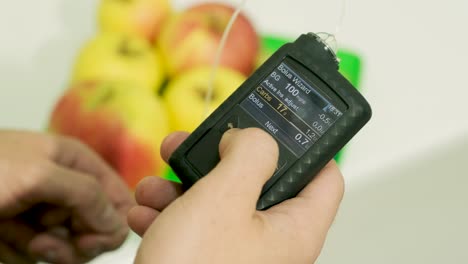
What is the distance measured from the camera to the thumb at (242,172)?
1.13 ft

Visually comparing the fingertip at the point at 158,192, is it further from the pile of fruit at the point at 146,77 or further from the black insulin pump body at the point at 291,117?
the pile of fruit at the point at 146,77

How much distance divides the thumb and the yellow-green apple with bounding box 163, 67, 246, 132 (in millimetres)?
310

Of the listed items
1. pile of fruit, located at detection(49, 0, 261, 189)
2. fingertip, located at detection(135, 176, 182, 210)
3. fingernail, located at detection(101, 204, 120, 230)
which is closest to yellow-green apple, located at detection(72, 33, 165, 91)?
pile of fruit, located at detection(49, 0, 261, 189)

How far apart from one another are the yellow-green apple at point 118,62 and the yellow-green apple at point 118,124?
3 cm

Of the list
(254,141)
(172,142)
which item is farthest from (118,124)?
(254,141)

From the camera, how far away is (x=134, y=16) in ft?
2.54

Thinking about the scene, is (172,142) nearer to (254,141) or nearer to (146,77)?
(254,141)

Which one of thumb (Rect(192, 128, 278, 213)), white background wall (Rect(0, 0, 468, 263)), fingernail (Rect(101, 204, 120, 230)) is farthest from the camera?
white background wall (Rect(0, 0, 468, 263))

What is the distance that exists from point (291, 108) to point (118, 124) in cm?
31

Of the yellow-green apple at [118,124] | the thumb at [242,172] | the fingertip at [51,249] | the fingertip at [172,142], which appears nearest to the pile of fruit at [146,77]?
the yellow-green apple at [118,124]

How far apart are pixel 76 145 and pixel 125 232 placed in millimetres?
115

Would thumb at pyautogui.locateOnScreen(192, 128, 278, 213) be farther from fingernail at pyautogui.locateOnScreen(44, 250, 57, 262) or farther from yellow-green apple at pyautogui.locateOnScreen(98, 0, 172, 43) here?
yellow-green apple at pyautogui.locateOnScreen(98, 0, 172, 43)

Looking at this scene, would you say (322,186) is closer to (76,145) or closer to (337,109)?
(337,109)

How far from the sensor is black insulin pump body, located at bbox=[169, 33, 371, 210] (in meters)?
0.40
